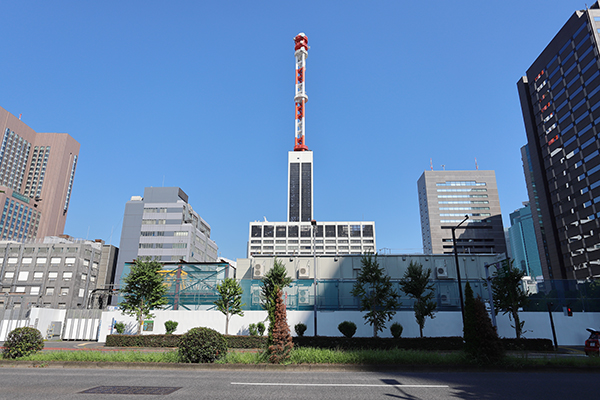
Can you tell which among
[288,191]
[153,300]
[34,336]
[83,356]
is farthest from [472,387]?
[288,191]

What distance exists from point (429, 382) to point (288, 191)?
15909cm

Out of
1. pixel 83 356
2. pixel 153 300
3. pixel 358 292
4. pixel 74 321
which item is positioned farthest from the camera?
pixel 74 321

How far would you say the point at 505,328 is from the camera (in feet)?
107

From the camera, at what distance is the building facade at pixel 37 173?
509 ft

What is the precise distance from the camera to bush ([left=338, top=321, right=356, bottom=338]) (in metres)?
31.4

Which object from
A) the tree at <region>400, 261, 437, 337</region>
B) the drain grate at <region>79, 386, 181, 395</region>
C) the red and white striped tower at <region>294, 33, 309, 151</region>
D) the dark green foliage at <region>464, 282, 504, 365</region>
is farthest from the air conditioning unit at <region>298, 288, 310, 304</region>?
the red and white striped tower at <region>294, 33, 309, 151</region>

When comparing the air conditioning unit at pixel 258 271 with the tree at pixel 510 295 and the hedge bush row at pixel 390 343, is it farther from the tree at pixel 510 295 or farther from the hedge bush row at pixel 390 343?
the tree at pixel 510 295

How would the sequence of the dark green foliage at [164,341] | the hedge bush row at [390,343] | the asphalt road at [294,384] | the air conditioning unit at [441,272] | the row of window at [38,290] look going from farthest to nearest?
the row of window at [38,290] → the air conditioning unit at [441,272] → the dark green foliage at [164,341] → the hedge bush row at [390,343] → the asphalt road at [294,384]

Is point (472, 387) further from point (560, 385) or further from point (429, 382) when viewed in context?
point (560, 385)

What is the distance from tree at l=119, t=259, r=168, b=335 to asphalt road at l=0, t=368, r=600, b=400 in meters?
21.2

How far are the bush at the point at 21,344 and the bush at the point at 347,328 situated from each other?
22.5 meters

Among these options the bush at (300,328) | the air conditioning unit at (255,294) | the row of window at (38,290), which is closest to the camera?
the bush at (300,328)

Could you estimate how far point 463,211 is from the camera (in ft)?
491

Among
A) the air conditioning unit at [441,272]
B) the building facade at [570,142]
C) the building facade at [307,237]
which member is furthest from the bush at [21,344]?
the building facade at [307,237]
